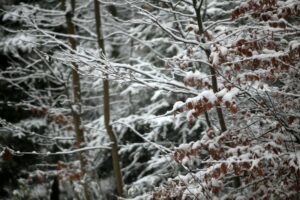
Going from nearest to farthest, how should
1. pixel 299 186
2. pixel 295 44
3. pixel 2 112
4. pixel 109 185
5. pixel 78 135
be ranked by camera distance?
1. pixel 295 44
2. pixel 299 186
3. pixel 78 135
4. pixel 2 112
5. pixel 109 185

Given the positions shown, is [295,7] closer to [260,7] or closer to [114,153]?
[260,7]

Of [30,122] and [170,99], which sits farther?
[30,122]

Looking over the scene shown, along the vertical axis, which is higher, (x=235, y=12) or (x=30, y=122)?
(x=235, y=12)

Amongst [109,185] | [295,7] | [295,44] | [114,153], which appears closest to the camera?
[295,44]

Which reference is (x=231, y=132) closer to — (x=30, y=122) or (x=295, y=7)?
(x=295, y=7)

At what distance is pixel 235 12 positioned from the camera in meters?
4.32

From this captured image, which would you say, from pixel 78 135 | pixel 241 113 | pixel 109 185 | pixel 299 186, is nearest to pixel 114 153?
pixel 78 135

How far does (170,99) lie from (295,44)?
6897 mm

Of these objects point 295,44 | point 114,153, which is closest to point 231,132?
point 295,44

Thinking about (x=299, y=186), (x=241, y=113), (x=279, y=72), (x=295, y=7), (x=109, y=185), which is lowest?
(x=109, y=185)

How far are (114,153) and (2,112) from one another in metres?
7.00

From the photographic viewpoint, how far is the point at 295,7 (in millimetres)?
3826

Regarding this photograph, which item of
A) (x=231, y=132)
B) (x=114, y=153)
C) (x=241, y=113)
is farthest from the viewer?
(x=114, y=153)

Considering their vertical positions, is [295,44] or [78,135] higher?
Result: [295,44]
